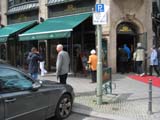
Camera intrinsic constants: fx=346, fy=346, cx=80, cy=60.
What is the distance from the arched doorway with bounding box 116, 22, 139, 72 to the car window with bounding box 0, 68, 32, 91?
11.9 m

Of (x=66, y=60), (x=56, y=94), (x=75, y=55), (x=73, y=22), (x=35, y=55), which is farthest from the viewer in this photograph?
(x=75, y=55)

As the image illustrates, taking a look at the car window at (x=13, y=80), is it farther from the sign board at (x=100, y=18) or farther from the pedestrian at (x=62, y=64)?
the pedestrian at (x=62, y=64)

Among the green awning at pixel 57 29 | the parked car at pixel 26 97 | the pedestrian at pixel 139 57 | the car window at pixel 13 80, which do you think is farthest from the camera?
the pedestrian at pixel 139 57

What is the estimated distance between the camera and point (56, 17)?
2155 cm

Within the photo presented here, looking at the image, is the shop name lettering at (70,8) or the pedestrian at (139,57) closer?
the pedestrian at (139,57)

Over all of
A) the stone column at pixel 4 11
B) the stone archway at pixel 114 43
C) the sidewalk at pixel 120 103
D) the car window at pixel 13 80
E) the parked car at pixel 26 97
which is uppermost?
the stone column at pixel 4 11

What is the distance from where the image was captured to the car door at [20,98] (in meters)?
6.59

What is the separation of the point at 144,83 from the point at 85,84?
257cm

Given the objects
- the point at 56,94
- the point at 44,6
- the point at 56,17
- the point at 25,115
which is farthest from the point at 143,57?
the point at 25,115

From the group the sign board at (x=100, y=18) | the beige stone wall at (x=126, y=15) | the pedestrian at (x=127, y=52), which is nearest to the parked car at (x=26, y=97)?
the sign board at (x=100, y=18)

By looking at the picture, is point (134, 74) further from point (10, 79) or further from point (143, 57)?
point (10, 79)

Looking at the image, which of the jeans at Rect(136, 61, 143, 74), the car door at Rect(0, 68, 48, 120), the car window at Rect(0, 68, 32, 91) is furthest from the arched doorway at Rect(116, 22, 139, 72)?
the car window at Rect(0, 68, 32, 91)

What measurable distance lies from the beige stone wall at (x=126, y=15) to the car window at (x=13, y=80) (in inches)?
445

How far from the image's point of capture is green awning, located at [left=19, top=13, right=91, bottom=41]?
54.9 ft
